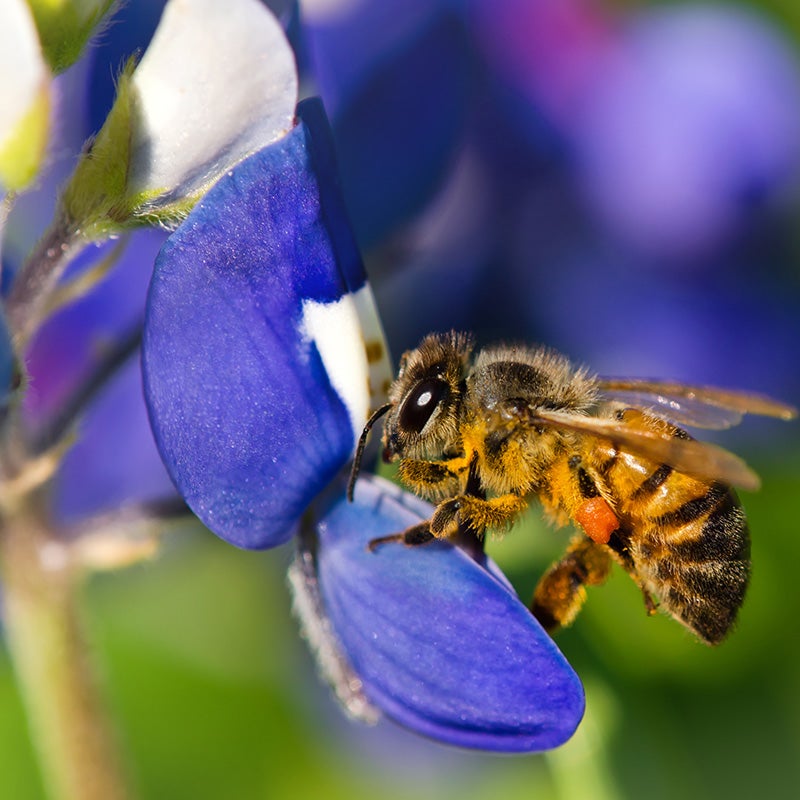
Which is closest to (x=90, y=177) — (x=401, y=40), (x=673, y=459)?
(x=673, y=459)

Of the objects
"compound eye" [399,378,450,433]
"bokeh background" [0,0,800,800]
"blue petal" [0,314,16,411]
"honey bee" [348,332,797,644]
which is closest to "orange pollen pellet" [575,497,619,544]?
"honey bee" [348,332,797,644]

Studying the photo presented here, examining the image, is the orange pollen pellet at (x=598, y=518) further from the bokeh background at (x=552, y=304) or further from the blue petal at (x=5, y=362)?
the blue petal at (x=5, y=362)

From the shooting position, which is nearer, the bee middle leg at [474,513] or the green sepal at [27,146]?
the green sepal at [27,146]

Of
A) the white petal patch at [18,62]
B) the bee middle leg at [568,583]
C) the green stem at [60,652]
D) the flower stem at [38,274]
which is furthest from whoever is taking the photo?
the green stem at [60,652]

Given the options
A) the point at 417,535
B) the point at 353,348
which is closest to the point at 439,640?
the point at 417,535

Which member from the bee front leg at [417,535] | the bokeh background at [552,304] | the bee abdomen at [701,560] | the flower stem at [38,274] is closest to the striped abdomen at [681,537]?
the bee abdomen at [701,560]

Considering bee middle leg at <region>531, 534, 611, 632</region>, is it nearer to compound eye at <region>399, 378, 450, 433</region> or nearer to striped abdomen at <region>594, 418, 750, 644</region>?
striped abdomen at <region>594, 418, 750, 644</region>
